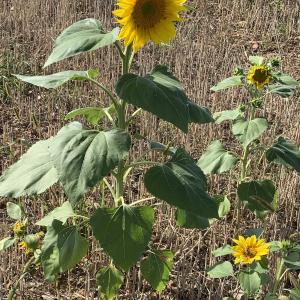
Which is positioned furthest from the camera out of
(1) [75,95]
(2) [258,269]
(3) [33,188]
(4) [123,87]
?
(1) [75,95]

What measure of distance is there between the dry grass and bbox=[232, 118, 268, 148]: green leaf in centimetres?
55

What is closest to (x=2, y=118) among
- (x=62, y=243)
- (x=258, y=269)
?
(x=62, y=243)

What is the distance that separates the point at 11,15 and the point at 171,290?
410 centimetres

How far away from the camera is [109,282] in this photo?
2.14m

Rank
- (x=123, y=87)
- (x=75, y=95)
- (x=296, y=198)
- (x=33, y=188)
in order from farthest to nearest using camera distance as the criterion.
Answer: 1. (x=75, y=95)
2. (x=296, y=198)
3. (x=33, y=188)
4. (x=123, y=87)

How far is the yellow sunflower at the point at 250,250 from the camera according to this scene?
7.14ft

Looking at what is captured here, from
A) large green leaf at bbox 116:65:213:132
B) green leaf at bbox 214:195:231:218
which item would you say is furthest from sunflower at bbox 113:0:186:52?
green leaf at bbox 214:195:231:218

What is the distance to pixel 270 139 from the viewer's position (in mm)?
3779

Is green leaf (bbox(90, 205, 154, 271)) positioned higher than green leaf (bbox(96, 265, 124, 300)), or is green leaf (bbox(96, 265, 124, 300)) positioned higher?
green leaf (bbox(90, 205, 154, 271))

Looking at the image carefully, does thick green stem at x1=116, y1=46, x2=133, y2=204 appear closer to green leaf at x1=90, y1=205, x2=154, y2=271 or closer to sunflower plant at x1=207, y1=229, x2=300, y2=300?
green leaf at x1=90, y1=205, x2=154, y2=271

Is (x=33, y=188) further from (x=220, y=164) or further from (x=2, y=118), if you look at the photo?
(x=2, y=118)

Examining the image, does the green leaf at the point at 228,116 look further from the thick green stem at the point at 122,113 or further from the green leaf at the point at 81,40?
the green leaf at the point at 81,40

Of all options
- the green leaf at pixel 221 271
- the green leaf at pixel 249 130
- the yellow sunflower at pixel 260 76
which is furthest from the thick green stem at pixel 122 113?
the yellow sunflower at pixel 260 76

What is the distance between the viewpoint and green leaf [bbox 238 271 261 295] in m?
2.13
